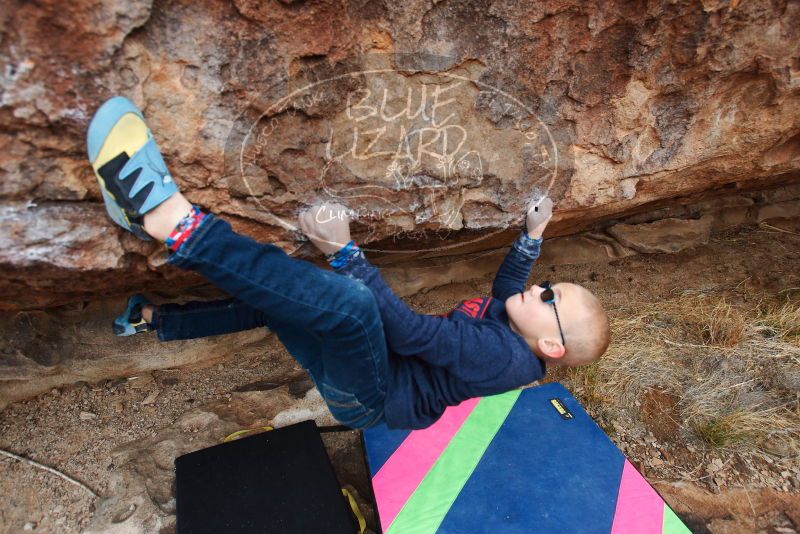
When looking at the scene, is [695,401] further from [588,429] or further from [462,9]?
[462,9]

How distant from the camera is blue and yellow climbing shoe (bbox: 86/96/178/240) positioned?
1.05m

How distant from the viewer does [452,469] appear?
5.76ft

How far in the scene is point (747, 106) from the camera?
1.71 meters

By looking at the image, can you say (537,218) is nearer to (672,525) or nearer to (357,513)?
(672,525)

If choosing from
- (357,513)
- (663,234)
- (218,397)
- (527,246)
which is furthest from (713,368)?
(218,397)

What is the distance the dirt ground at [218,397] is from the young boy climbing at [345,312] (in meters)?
0.57

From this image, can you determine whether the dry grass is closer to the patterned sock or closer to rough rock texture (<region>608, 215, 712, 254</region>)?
rough rock texture (<region>608, 215, 712, 254</region>)

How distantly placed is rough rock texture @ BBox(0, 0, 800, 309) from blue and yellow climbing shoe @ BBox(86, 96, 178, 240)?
58 millimetres

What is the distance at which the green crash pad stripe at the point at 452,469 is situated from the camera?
159 cm

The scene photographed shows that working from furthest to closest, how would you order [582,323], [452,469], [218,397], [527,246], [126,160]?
[218,397] < [452,469] < [527,246] < [582,323] < [126,160]

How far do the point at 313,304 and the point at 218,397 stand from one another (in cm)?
119

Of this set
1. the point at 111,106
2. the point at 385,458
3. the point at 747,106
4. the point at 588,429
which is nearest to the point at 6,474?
the point at 385,458

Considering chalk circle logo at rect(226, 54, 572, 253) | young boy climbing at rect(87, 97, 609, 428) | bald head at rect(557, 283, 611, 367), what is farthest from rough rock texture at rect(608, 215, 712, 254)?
bald head at rect(557, 283, 611, 367)

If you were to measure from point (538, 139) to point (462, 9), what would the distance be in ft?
1.54
